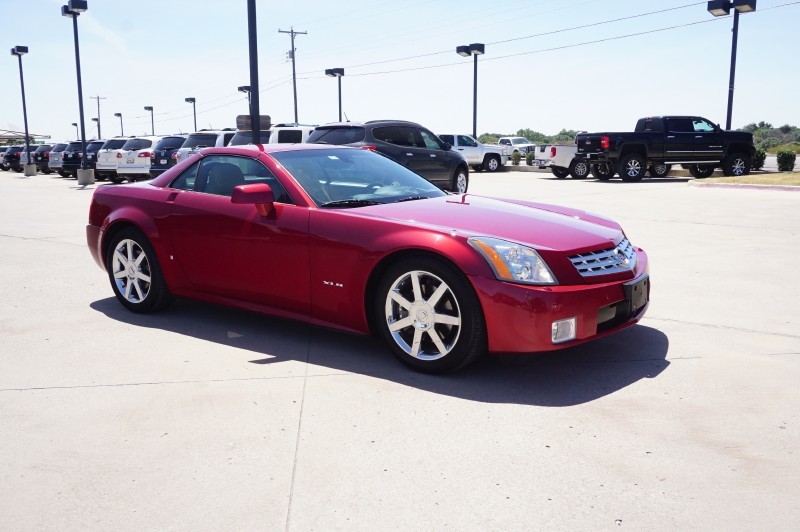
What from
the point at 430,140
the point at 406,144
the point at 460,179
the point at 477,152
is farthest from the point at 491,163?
the point at 406,144

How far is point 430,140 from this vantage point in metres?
17.9

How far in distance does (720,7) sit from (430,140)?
15.2m

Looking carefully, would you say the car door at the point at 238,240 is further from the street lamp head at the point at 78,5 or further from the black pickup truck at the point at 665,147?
the street lamp head at the point at 78,5

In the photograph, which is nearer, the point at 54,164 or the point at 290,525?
the point at 290,525

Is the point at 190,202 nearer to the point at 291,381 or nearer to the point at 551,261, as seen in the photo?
the point at 291,381

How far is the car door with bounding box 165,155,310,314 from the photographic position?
5.18 metres

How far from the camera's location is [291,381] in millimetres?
4613

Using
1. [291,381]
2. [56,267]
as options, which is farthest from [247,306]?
[56,267]

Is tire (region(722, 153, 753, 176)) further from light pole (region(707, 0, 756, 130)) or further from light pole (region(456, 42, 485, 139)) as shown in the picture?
light pole (region(456, 42, 485, 139))

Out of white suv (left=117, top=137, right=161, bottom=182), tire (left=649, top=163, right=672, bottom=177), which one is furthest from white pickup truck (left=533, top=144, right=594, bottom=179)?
white suv (left=117, top=137, right=161, bottom=182)

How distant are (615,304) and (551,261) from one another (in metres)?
0.53

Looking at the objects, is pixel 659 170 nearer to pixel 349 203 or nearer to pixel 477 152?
pixel 477 152

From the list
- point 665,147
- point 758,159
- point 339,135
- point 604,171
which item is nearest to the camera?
point 339,135

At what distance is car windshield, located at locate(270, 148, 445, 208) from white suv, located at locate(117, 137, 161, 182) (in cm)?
2161
